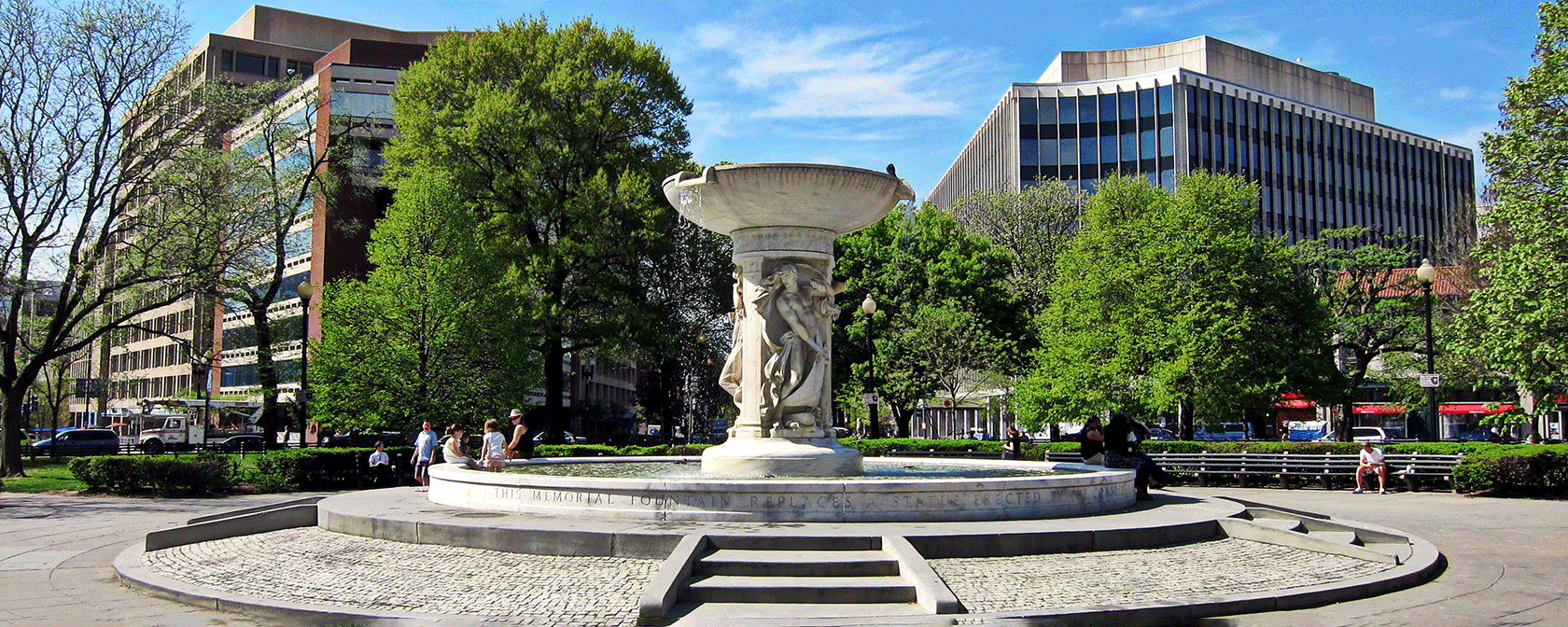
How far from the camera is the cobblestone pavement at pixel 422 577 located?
7895 mm

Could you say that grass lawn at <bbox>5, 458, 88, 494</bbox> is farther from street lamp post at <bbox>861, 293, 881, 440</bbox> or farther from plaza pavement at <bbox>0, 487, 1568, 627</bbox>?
street lamp post at <bbox>861, 293, 881, 440</bbox>

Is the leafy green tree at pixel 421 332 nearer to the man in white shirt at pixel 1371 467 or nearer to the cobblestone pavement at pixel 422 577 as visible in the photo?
the cobblestone pavement at pixel 422 577

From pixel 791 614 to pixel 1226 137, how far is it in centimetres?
7112

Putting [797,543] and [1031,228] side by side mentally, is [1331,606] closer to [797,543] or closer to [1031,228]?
[797,543]

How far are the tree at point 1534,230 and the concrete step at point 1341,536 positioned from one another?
12069 millimetres

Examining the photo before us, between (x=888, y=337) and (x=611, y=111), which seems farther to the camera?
(x=888, y=337)

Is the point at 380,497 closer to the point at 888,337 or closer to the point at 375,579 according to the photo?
the point at 375,579

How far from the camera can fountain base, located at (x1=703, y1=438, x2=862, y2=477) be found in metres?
13.3

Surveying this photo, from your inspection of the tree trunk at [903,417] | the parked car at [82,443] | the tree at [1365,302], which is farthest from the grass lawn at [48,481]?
the tree at [1365,302]

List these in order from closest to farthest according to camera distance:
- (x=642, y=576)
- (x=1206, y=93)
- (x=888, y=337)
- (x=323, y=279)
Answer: (x=642, y=576), (x=888, y=337), (x=323, y=279), (x=1206, y=93)

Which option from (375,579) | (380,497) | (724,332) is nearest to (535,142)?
(724,332)

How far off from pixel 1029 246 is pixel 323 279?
3350 cm

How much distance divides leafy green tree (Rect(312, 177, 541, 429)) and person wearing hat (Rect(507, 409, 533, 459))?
939cm

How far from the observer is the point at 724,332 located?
41844mm
